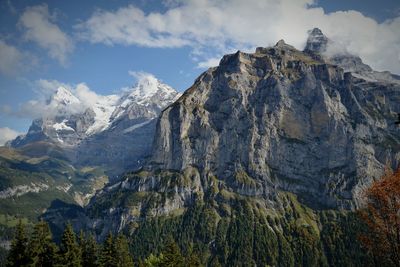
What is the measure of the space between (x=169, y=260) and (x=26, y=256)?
39142 millimetres

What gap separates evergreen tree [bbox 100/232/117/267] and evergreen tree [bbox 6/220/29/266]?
20.8m

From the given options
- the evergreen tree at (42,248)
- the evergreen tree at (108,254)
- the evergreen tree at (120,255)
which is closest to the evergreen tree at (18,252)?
the evergreen tree at (42,248)

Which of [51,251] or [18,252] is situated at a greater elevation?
[51,251]

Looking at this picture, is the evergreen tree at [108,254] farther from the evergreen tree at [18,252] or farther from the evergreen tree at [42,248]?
the evergreen tree at [18,252]

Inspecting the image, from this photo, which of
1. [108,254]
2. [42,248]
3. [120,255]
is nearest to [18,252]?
[42,248]

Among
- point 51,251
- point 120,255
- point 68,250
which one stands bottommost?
point 120,255

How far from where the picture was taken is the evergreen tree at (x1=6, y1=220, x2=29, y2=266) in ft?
236

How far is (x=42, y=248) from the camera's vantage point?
7569 cm

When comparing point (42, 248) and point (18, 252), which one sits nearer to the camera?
point (18, 252)

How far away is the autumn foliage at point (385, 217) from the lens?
36094 mm

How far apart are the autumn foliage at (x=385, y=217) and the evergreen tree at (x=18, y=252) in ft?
193

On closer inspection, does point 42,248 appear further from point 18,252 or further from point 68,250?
point 68,250

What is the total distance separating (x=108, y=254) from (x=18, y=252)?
2439 cm

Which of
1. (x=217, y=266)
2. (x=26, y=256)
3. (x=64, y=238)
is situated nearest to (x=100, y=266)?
(x=64, y=238)
